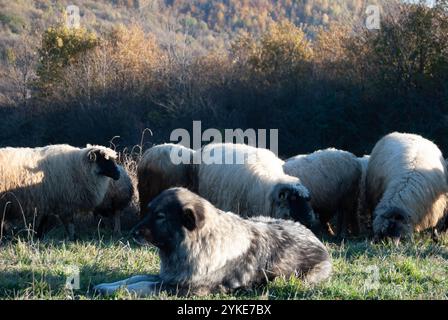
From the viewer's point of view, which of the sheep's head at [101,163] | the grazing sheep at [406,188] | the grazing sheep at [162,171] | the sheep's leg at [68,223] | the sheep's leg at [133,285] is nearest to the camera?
the sheep's leg at [133,285]

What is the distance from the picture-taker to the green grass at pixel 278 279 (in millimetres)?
6285

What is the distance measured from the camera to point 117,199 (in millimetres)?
13250

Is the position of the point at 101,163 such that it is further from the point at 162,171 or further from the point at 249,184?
the point at 249,184

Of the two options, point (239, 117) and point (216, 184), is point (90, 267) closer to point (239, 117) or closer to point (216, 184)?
point (216, 184)

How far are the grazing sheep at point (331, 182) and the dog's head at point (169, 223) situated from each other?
6166mm

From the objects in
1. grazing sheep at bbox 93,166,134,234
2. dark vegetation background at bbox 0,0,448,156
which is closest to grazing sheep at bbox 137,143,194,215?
grazing sheep at bbox 93,166,134,234

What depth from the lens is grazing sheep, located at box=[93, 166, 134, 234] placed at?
13.1m

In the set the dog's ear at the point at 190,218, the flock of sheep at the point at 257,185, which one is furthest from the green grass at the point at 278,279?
the flock of sheep at the point at 257,185

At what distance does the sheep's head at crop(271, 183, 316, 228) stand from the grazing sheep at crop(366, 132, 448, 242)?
1216 millimetres

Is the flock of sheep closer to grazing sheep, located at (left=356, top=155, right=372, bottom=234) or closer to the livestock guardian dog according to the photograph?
grazing sheep, located at (left=356, top=155, right=372, bottom=234)

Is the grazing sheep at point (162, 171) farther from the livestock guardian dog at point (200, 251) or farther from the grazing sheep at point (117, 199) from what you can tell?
the livestock guardian dog at point (200, 251)
